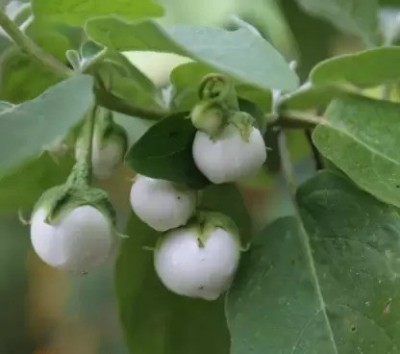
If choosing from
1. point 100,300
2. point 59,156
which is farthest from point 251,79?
point 100,300

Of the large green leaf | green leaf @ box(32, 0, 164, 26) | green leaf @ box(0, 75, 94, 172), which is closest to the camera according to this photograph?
green leaf @ box(0, 75, 94, 172)

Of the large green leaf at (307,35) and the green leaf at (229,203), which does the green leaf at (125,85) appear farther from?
the large green leaf at (307,35)

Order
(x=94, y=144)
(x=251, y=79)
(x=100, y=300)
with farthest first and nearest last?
1. (x=100, y=300)
2. (x=94, y=144)
3. (x=251, y=79)

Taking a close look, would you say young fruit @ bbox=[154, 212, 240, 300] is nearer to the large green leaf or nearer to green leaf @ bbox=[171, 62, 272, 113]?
green leaf @ bbox=[171, 62, 272, 113]

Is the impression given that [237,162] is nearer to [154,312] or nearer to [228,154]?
[228,154]

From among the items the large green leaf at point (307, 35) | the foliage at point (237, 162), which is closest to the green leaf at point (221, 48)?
the foliage at point (237, 162)

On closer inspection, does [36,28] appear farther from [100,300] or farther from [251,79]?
[100,300]

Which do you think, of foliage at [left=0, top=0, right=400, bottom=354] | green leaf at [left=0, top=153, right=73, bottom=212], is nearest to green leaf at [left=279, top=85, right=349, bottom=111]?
foliage at [left=0, top=0, right=400, bottom=354]
